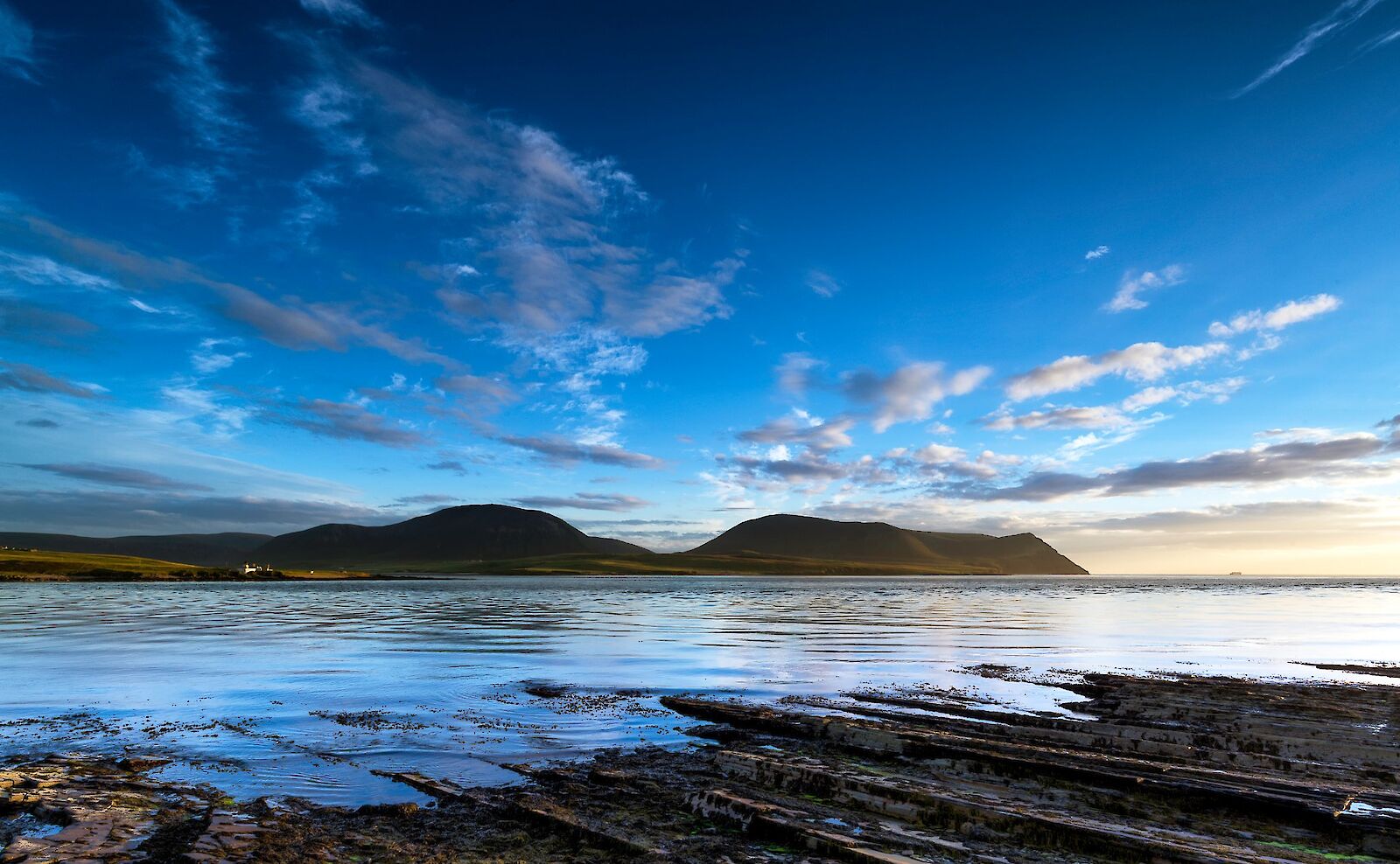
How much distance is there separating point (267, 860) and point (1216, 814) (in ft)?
44.4

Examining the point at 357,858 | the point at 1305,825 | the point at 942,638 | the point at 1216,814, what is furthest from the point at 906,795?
the point at 942,638

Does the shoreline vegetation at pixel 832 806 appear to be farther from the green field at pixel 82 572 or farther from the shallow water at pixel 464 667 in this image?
the green field at pixel 82 572

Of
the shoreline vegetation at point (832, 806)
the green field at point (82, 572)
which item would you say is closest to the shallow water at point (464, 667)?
the shoreline vegetation at point (832, 806)

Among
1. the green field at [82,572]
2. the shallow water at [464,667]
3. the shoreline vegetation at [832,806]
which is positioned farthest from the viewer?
the green field at [82,572]

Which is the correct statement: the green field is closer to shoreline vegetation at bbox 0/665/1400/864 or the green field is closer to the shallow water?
the shallow water

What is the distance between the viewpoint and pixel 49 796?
12.6 meters

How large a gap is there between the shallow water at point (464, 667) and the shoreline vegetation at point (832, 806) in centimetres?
178

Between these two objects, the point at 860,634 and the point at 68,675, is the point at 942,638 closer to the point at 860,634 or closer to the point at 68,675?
the point at 860,634

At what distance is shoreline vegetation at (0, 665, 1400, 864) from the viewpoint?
33.4 feet

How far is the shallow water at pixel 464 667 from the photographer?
57.3 ft

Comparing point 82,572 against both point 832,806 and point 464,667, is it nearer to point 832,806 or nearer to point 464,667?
point 464,667

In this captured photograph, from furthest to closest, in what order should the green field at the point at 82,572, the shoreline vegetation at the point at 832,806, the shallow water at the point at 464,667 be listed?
the green field at the point at 82,572
the shallow water at the point at 464,667
the shoreline vegetation at the point at 832,806

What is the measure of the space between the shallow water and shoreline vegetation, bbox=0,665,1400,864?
178 centimetres

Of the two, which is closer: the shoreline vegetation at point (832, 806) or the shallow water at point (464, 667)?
the shoreline vegetation at point (832, 806)
